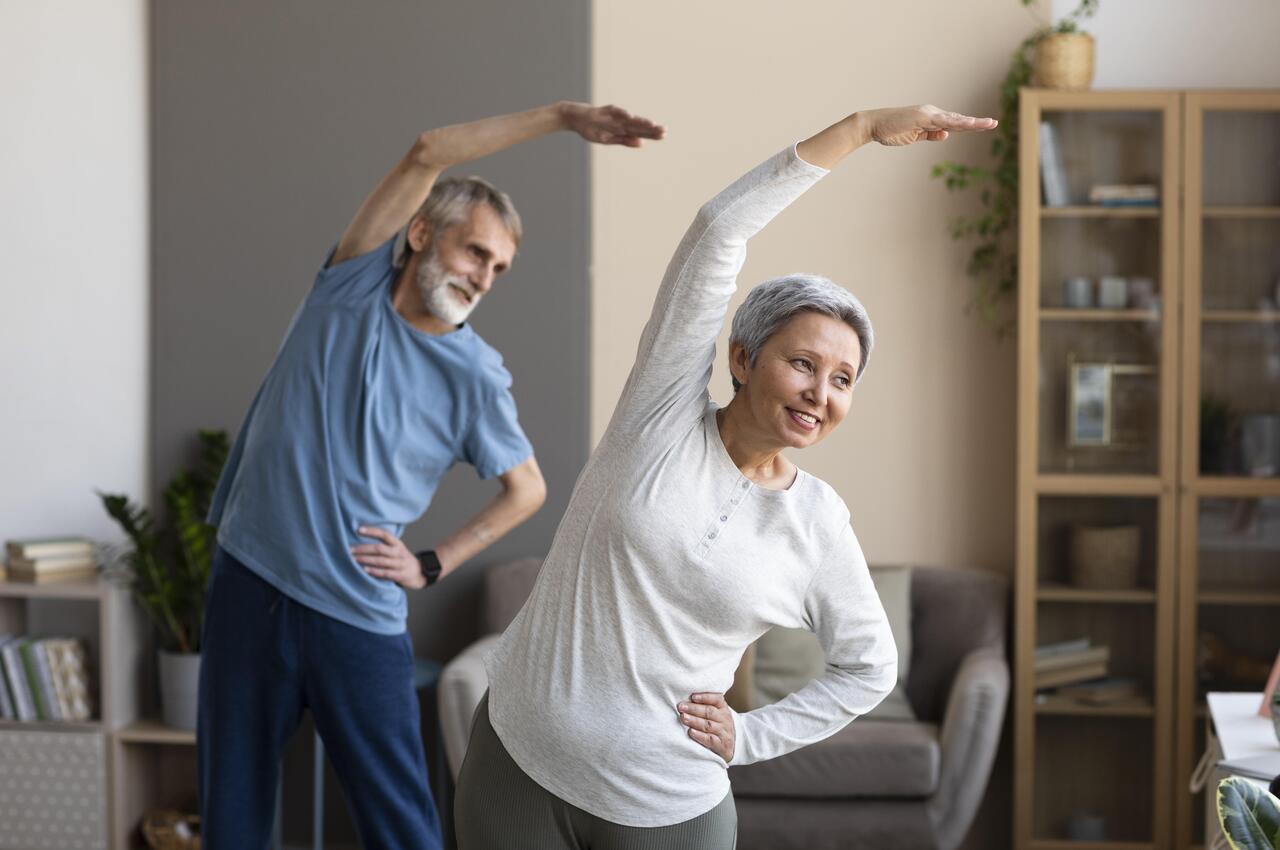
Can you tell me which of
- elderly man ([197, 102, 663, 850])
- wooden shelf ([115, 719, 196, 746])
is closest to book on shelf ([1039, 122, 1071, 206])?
elderly man ([197, 102, 663, 850])

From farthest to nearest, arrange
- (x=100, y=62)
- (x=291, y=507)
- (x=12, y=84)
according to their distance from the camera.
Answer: (x=100, y=62) < (x=12, y=84) < (x=291, y=507)

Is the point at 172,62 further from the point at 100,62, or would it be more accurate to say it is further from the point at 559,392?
the point at 559,392

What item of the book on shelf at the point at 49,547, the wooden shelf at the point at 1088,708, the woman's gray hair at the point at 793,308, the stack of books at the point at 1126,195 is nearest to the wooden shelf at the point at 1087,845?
the wooden shelf at the point at 1088,708

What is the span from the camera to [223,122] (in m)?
4.22

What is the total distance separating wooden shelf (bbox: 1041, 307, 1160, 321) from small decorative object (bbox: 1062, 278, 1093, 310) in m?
0.01

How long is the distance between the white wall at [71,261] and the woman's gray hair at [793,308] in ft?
9.37

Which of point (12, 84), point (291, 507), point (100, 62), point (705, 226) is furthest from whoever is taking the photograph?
point (100, 62)

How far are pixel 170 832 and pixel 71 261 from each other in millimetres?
1676

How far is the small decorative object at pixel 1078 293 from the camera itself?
3.84 metres

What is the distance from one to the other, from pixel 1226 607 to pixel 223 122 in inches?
132

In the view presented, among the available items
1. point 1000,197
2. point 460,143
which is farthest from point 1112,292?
point 460,143

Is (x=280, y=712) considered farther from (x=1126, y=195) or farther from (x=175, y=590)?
(x=1126, y=195)

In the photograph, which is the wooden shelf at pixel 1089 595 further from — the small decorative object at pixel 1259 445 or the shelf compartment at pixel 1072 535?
the small decorative object at pixel 1259 445

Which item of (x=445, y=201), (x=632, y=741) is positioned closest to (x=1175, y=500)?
(x=445, y=201)
